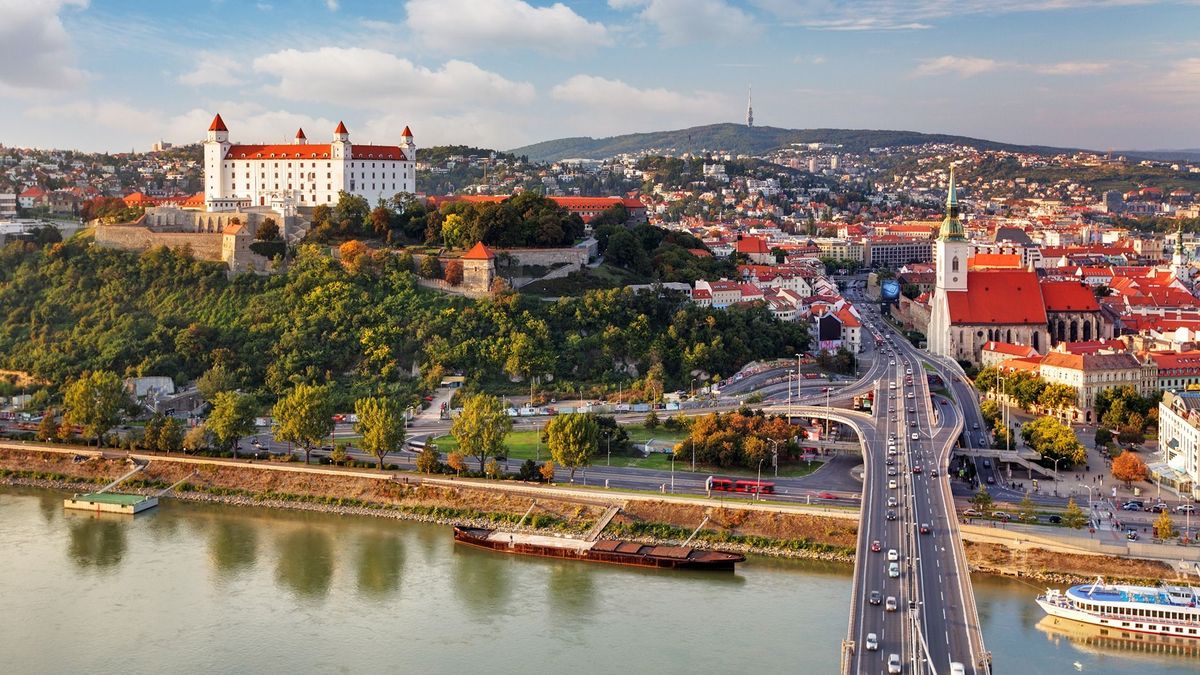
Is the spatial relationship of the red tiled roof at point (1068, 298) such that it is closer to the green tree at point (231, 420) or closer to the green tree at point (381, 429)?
the green tree at point (381, 429)

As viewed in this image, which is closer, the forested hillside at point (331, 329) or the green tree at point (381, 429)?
the green tree at point (381, 429)

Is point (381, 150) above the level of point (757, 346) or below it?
above

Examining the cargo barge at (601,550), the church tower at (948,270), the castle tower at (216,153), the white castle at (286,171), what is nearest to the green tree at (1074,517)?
the cargo barge at (601,550)

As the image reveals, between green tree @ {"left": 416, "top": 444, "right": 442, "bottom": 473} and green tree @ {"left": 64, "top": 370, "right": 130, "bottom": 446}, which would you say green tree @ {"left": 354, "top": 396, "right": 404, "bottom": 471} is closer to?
green tree @ {"left": 416, "top": 444, "right": 442, "bottom": 473}

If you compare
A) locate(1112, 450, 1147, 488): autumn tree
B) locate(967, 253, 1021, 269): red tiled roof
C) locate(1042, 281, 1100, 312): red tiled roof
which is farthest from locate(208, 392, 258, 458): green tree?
locate(967, 253, 1021, 269): red tiled roof

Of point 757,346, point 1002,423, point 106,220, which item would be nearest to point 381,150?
point 106,220

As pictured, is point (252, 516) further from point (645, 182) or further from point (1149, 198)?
point (1149, 198)
